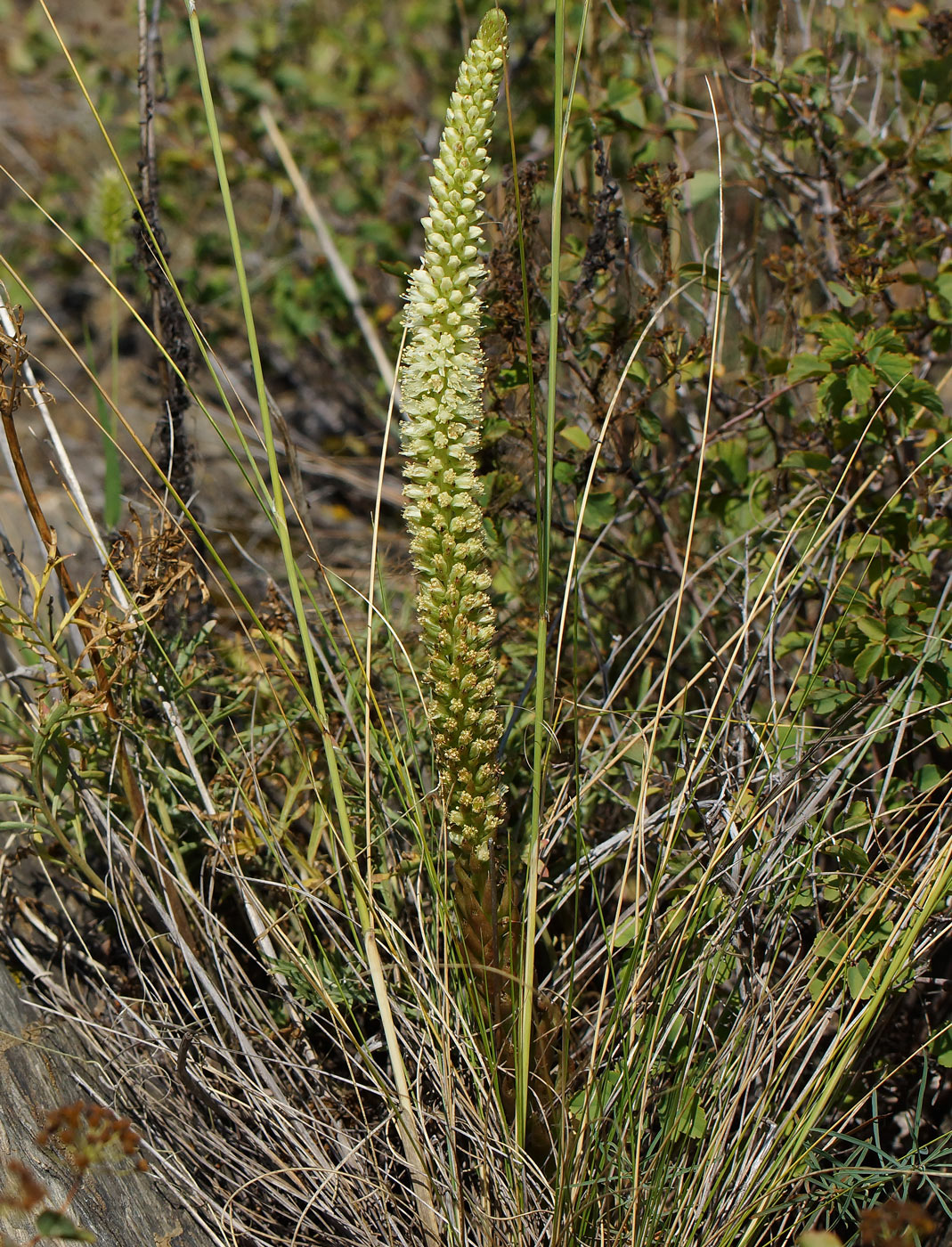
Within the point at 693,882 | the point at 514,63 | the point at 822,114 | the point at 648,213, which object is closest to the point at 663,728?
the point at 693,882

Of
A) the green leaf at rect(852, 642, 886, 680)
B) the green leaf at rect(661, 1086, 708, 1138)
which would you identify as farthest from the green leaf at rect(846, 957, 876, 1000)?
the green leaf at rect(852, 642, 886, 680)

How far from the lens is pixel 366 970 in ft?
5.33

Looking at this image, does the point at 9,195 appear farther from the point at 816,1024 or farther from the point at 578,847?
the point at 816,1024

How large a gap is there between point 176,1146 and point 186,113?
11.1 feet

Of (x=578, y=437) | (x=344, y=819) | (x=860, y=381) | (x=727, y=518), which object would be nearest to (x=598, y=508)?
(x=578, y=437)

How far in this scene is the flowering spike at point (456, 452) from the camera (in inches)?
43.0

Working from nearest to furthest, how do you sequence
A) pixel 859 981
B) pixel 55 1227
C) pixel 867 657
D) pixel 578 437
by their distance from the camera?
pixel 55 1227, pixel 859 981, pixel 867 657, pixel 578 437

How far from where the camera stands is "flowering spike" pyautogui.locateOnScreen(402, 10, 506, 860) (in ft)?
3.59

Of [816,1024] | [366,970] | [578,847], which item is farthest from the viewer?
[366,970]

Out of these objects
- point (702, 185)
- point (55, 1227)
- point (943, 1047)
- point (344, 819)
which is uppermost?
point (702, 185)

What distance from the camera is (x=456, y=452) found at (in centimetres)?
117

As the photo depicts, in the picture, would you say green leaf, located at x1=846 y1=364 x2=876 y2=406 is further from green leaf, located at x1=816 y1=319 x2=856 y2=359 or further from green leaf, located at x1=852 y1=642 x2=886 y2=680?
green leaf, located at x1=852 y1=642 x2=886 y2=680

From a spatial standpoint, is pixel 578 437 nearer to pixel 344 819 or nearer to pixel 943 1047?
pixel 344 819

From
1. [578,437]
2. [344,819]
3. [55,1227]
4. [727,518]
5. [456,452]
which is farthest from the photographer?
[727,518]
